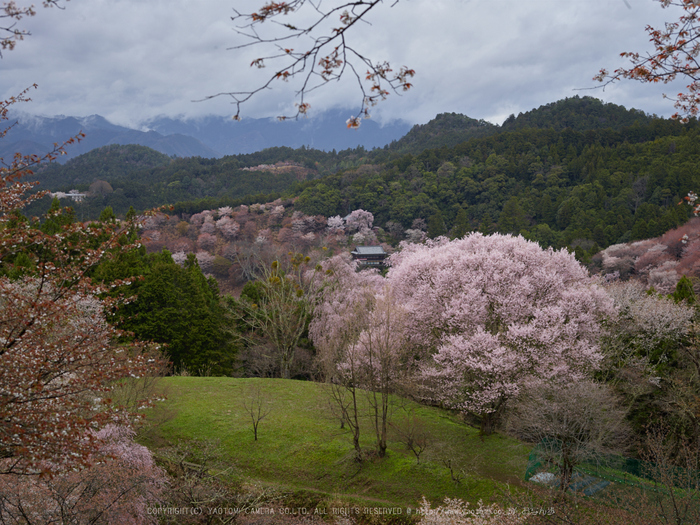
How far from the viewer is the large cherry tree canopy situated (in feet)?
41.3

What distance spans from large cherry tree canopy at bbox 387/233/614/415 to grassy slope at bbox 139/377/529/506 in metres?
1.46

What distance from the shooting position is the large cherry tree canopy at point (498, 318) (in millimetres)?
12586

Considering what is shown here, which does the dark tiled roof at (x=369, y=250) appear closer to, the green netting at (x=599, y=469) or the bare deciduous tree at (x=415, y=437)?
the bare deciduous tree at (x=415, y=437)

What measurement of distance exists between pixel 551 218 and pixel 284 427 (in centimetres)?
4517

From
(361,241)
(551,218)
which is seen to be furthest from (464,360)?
(551,218)

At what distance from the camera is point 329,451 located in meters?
12.4

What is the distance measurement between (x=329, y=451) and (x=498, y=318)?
22.5 ft

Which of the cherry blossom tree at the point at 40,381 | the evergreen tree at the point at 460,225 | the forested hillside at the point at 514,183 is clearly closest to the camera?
the cherry blossom tree at the point at 40,381

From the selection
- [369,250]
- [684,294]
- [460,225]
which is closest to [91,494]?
[684,294]

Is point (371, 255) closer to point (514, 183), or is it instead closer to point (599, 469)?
point (514, 183)

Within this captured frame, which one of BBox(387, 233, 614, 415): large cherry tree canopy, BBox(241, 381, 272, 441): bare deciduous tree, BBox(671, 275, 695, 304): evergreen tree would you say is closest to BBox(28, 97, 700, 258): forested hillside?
BBox(671, 275, 695, 304): evergreen tree

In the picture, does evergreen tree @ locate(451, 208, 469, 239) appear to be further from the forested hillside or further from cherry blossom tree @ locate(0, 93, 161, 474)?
cherry blossom tree @ locate(0, 93, 161, 474)

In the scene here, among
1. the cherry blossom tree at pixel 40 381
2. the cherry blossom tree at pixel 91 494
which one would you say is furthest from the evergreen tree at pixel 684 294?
the cherry blossom tree at pixel 40 381

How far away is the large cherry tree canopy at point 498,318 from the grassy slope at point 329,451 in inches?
57.4
